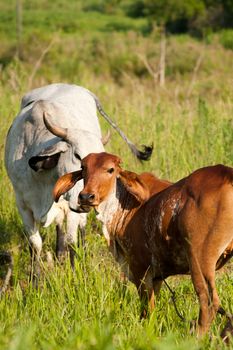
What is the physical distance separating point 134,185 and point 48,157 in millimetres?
1480

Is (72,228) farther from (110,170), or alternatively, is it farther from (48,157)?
(110,170)

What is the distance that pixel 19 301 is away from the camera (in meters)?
5.10

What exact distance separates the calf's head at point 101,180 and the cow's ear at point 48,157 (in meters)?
1.20

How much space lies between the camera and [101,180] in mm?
4793

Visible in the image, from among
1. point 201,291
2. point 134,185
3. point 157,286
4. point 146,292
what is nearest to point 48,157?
point 134,185

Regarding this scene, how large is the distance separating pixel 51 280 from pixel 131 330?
107 cm

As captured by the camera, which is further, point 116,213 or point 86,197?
point 116,213

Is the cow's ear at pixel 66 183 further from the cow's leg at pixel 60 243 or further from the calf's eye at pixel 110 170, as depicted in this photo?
the cow's leg at pixel 60 243

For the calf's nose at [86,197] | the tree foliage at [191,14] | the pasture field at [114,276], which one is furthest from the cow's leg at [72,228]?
the tree foliage at [191,14]

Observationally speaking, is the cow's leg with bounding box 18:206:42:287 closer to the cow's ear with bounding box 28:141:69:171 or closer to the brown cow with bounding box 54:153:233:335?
the cow's ear with bounding box 28:141:69:171

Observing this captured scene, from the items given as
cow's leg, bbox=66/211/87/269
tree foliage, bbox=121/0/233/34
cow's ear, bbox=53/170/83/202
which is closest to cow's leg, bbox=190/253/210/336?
cow's ear, bbox=53/170/83/202

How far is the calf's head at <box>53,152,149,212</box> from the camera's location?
4.71 metres

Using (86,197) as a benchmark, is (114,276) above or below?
below

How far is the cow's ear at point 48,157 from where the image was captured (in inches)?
245
